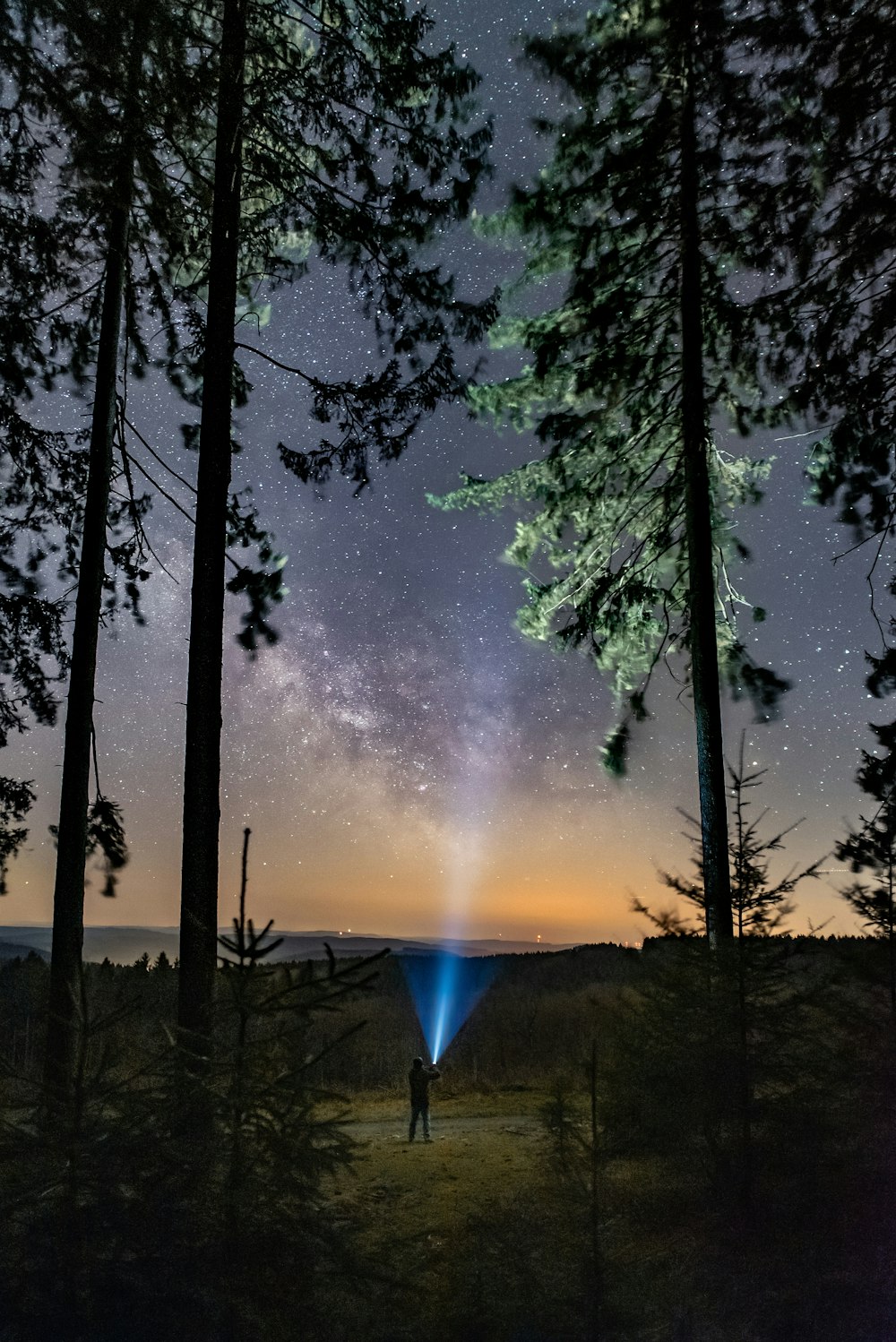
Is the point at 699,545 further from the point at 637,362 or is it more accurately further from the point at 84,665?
the point at 84,665

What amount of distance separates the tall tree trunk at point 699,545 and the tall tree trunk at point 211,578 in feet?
19.4

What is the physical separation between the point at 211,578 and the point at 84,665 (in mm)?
2921

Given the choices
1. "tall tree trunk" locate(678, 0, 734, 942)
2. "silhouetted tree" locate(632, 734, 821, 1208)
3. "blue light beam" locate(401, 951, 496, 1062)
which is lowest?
"blue light beam" locate(401, 951, 496, 1062)

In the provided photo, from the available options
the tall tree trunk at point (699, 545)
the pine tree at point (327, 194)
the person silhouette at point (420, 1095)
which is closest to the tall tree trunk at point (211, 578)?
the pine tree at point (327, 194)

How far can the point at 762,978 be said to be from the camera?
9.69m

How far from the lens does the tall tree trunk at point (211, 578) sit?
9469 mm

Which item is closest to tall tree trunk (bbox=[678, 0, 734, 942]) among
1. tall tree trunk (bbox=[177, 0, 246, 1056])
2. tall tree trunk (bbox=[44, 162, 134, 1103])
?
tall tree trunk (bbox=[177, 0, 246, 1056])

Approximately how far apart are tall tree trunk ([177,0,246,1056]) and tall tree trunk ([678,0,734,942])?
592cm

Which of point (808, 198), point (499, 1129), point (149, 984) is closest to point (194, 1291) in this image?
point (499, 1129)

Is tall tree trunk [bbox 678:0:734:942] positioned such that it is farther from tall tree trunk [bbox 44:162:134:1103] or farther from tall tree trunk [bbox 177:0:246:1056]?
tall tree trunk [bbox 44:162:134:1103]

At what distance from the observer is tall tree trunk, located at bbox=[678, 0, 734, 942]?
37.7 feet

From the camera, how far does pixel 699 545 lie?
42.1 ft

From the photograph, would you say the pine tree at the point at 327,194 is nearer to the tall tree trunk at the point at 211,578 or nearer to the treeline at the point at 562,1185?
the tall tree trunk at the point at 211,578

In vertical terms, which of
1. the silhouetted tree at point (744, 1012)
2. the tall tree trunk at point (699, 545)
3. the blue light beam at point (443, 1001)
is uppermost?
the tall tree trunk at point (699, 545)
